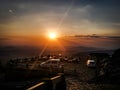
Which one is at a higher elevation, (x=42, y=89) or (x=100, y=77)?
(x=42, y=89)

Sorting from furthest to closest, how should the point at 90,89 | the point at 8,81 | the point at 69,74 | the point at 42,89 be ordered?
1. the point at 69,74
2. the point at 90,89
3. the point at 8,81
4. the point at 42,89

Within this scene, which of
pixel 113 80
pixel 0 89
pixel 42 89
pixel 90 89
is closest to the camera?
pixel 42 89

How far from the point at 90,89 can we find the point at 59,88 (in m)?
10.8

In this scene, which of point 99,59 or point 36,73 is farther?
point 99,59

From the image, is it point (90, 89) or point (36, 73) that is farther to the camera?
point (90, 89)

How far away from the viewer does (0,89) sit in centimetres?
1112

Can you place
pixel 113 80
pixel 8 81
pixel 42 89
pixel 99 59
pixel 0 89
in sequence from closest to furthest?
pixel 42 89
pixel 0 89
pixel 8 81
pixel 113 80
pixel 99 59

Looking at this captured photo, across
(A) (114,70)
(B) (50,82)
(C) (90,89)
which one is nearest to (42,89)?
(B) (50,82)

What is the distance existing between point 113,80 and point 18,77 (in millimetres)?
16306

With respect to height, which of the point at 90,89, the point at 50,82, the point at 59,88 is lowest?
the point at 90,89

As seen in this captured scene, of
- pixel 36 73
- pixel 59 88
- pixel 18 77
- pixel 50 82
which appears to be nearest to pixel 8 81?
pixel 18 77

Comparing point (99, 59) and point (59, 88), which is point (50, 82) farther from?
point (99, 59)

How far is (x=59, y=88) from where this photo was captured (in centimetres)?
1152

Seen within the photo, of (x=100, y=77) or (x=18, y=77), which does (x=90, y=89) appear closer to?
(x=100, y=77)
